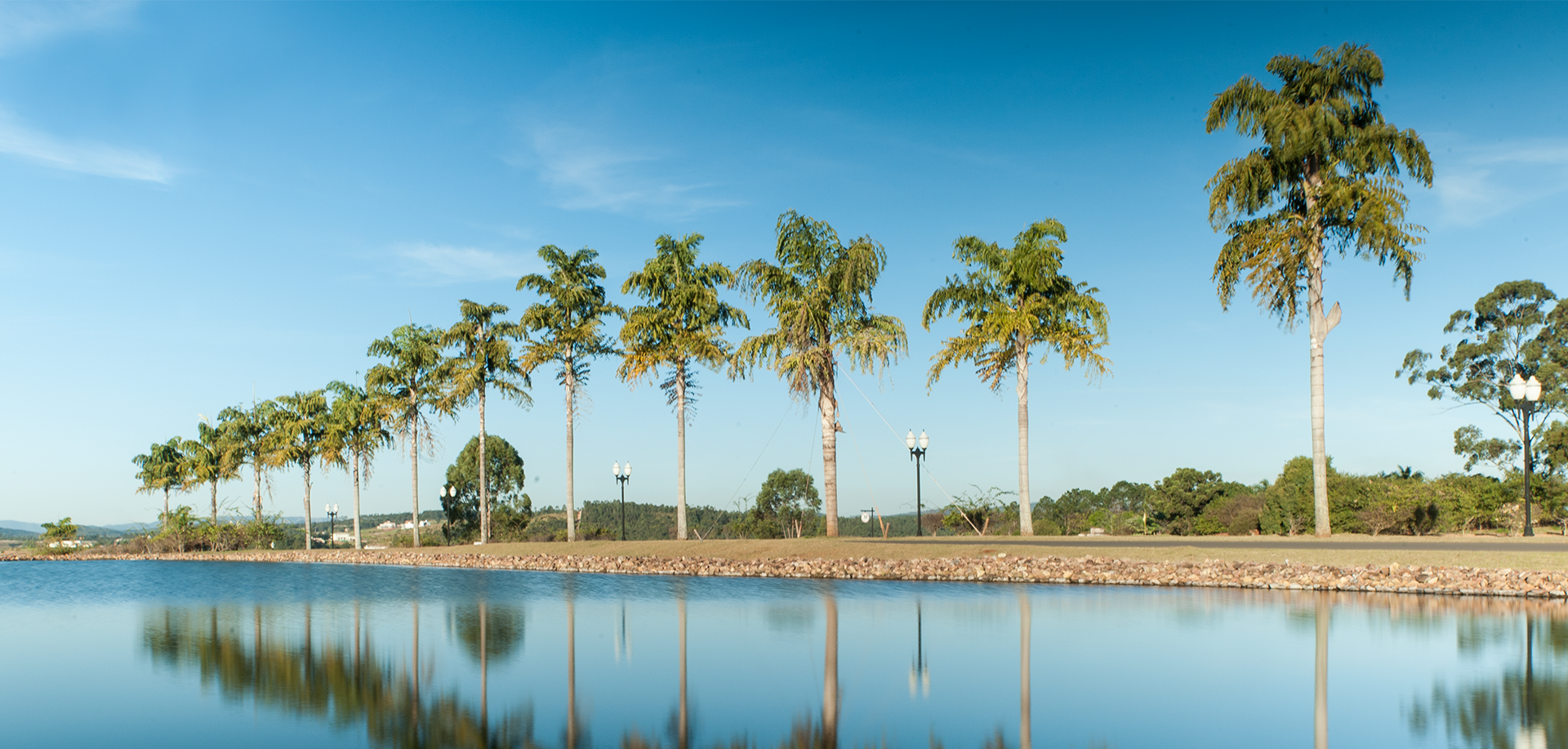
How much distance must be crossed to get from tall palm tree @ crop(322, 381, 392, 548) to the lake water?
29154mm

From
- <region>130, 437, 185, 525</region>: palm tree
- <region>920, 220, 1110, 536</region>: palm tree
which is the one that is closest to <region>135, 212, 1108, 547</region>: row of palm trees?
<region>920, 220, 1110, 536</region>: palm tree

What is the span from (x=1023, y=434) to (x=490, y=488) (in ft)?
172

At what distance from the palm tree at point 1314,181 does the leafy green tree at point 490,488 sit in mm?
39960

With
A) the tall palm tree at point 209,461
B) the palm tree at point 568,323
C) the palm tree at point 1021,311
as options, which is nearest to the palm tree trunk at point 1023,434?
the palm tree at point 1021,311

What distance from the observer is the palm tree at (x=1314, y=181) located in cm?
2503

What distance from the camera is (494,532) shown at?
52.5 meters

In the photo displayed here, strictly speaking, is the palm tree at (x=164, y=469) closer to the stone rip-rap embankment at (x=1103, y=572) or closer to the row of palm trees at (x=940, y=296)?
the row of palm trees at (x=940, y=296)

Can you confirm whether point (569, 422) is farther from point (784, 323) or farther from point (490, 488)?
point (490, 488)

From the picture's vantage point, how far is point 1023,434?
3177cm

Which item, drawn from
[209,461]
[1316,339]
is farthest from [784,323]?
[209,461]

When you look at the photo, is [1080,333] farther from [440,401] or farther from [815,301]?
[440,401]

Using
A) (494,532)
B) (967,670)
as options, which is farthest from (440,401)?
(967,670)

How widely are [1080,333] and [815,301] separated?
9.02 meters

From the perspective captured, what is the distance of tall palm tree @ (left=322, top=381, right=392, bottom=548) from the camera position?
48625 millimetres
